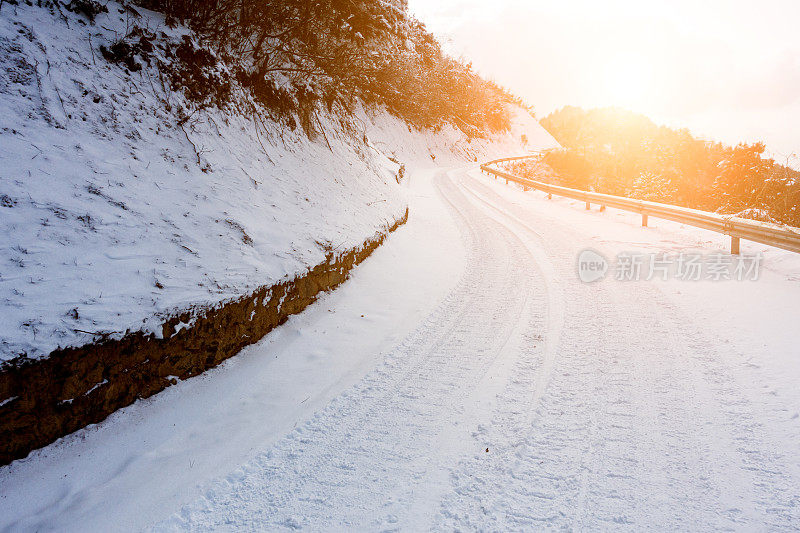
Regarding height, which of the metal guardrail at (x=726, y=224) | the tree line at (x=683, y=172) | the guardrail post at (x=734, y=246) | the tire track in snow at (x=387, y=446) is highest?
the tree line at (x=683, y=172)

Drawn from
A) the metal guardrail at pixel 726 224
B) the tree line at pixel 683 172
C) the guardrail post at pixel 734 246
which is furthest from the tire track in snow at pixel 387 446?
the tree line at pixel 683 172

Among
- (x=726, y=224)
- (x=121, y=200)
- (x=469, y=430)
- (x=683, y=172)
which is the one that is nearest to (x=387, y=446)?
(x=469, y=430)

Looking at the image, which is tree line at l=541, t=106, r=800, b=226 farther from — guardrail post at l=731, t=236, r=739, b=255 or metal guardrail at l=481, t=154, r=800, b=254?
guardrail post at l=731, t=236, r=739, b=255

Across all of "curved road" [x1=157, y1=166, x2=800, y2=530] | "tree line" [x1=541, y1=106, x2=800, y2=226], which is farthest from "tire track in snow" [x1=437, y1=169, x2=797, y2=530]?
"tree line" [x1=541, y1=106, x2=800, y2=226]

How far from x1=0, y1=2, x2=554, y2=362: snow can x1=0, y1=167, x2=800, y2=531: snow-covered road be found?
2.89ft

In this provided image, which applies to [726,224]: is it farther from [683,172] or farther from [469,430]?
[683,172]

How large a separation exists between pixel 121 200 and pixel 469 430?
437cm

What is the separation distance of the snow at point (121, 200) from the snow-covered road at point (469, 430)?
0.88 metres

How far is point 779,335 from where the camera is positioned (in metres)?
4.48

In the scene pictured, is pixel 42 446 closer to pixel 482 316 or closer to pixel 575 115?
pixel 482 316

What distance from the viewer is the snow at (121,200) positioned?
3.23 m

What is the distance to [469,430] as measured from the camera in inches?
123

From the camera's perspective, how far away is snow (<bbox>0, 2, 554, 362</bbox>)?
3234 millimetres

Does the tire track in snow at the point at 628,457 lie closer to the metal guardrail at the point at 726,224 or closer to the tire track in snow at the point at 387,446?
the tire track in snow at the point at 387,446
